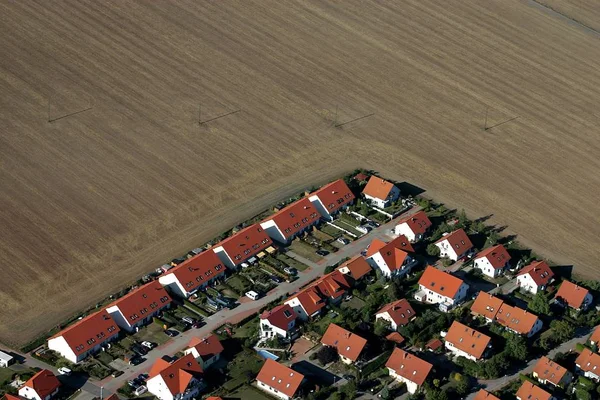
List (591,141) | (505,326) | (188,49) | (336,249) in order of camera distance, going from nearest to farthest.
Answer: (505,326) → (336,249) → (591,141) → (188,49)

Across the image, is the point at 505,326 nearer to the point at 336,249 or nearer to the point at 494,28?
the point at 336,249

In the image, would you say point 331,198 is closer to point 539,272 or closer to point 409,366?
point 539,272

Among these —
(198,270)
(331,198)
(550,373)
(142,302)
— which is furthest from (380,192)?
(550,373)

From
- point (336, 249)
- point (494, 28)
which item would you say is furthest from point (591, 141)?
point (336, 249)

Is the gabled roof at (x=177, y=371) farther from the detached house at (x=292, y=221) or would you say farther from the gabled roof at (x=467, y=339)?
the detached house at (x=292, y=221)

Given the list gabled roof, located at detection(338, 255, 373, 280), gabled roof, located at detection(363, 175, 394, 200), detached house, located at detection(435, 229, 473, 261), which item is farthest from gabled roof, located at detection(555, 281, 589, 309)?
gabled roof, located at detection(363, 175, 394, 200)

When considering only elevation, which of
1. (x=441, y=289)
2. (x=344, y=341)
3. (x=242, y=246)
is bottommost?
(x=344, y=341)
